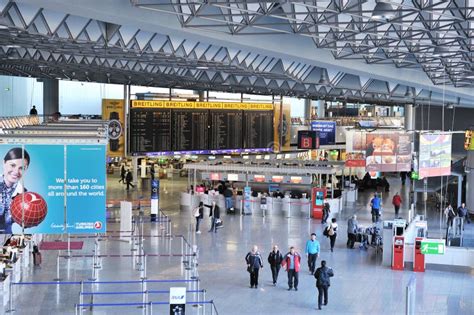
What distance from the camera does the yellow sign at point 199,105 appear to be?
4050 centimetres

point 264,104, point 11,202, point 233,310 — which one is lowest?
point 233,310

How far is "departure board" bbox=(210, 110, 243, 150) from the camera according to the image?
145ft

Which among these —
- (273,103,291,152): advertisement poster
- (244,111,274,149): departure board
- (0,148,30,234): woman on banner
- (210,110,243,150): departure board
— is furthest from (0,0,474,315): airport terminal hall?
(273,103,291,152): advertisement poster

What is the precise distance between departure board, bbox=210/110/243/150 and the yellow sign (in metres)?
0.31

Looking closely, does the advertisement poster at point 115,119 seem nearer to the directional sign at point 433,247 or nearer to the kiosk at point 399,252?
the kiosk at point 399,252

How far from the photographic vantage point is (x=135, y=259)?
74.6 ft

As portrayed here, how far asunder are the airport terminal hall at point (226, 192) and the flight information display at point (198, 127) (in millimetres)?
133

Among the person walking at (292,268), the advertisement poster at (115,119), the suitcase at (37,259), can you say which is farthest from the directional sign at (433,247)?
the advertisement poster at (115,119)

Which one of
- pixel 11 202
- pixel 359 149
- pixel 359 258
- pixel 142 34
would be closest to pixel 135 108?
pixel 359 149

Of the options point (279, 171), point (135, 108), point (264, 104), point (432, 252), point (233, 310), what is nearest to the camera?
point (233, 310)

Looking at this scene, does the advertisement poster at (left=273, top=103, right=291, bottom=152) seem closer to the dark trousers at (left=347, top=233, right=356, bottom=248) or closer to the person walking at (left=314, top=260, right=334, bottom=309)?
the dark trousers at (left=347, top=233, right=356, bottom=248)

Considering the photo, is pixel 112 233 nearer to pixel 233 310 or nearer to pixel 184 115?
pixel 233 310

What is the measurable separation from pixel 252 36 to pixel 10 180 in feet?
30.7

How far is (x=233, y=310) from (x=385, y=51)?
11.7m
